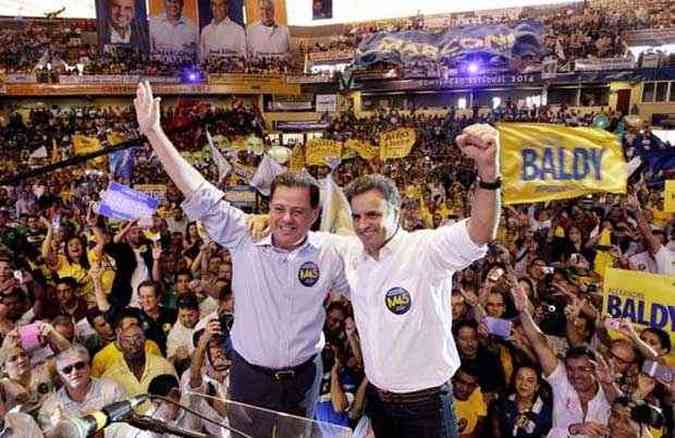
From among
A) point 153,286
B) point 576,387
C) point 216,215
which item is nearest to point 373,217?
point 216,215

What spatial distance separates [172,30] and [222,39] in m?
1.79

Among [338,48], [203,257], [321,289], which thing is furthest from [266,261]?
[338,48]

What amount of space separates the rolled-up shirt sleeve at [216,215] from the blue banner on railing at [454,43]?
21.6 m

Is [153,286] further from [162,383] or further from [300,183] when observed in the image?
[300,183]

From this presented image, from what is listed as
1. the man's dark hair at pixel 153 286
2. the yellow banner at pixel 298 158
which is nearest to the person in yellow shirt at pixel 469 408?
the man's dark hair at pixel 153 286

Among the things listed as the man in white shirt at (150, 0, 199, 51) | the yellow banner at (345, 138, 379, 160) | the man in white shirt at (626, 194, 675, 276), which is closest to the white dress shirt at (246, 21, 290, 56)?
the man in white shirt at (150, 0, 199, 51)

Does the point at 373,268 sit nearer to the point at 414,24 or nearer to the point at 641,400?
the point at 641,400

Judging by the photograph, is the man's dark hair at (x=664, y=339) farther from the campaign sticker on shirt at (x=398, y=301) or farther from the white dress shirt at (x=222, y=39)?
the white dress shirt at (x=222, y=39)

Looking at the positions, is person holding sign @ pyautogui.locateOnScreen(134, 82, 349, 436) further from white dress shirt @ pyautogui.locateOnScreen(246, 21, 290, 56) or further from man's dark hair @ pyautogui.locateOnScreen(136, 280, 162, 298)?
white dress shirt @ pyautogui.locateOnScreen(246, 21, 290, 56)

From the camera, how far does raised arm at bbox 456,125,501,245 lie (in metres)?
1.93

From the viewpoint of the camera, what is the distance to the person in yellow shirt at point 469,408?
12.0 ft

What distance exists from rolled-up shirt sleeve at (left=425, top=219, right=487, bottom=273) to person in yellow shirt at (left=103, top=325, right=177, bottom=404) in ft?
7.71

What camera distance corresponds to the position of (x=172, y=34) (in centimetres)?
2227

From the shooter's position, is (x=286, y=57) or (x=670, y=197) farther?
(x=286, y=57)
